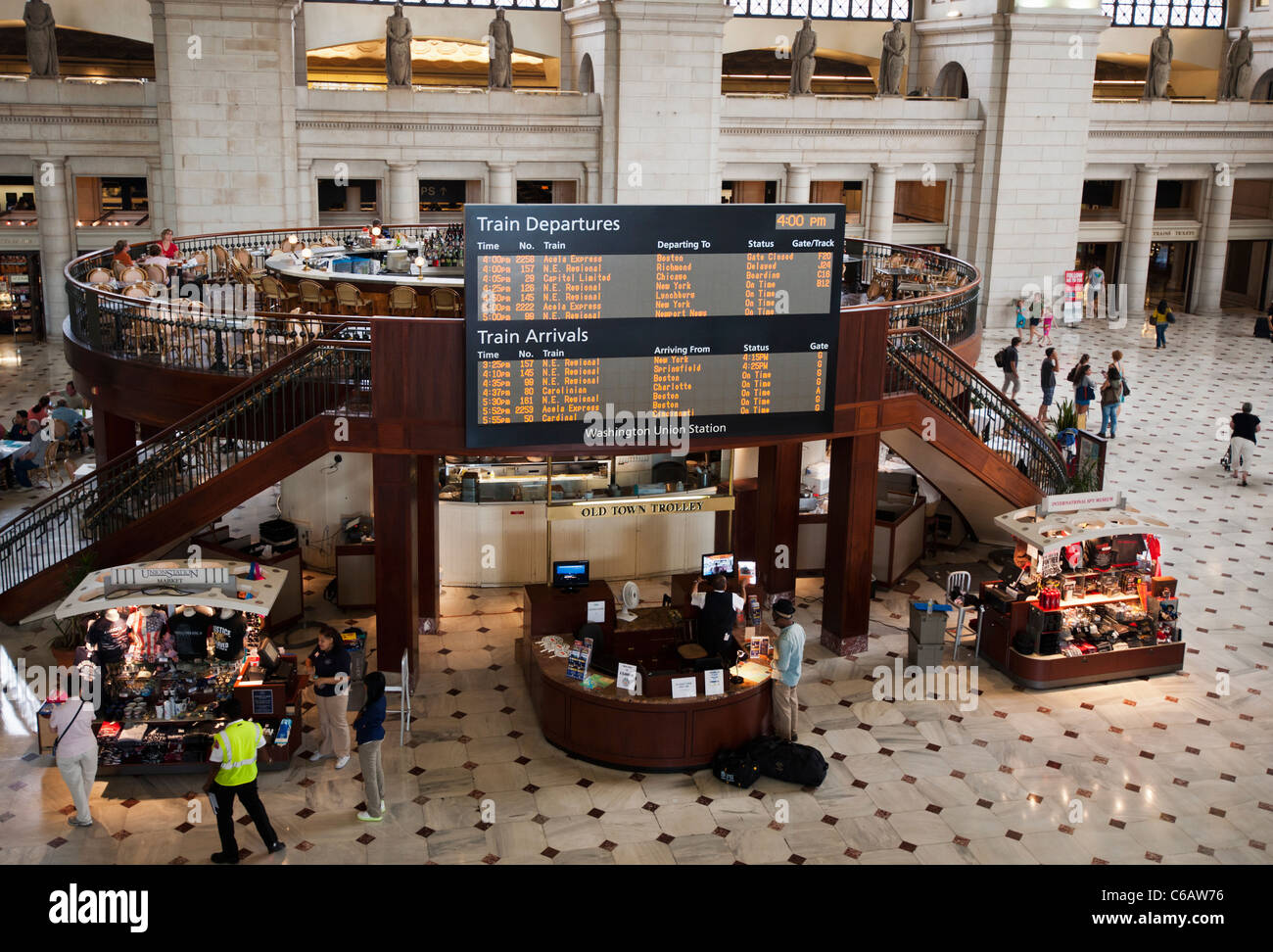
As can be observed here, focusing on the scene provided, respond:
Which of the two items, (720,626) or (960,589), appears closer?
(720,626)

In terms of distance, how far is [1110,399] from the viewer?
21.7m

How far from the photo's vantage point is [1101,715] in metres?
12.3

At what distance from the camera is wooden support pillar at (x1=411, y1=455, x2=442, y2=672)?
14.0 metres

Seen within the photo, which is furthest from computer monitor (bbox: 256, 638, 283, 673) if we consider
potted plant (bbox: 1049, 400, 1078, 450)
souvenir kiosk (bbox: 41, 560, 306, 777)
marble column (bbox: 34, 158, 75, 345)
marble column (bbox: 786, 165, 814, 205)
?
marble column (bbox: 786, 165, 814, 205)

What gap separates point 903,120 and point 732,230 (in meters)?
23.0

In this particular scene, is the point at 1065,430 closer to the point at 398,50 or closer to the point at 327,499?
the point at 327,499

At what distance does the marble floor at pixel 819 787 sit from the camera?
9992 mm

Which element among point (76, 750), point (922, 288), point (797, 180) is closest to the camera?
point (76, 750)

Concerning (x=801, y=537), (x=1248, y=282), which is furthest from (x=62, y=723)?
(x=1248, y=282)

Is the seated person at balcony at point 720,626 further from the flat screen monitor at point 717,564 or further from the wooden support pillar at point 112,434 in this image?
the wooden support pillar at point 112,434

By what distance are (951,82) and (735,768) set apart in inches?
1156

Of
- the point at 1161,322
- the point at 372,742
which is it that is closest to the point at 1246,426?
the point at 1161,322

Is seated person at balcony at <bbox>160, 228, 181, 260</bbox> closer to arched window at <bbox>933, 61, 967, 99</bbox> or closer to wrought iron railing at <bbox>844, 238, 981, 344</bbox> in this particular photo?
wrought iron railing at <bbox>844, 238, 981, 344</bbox>

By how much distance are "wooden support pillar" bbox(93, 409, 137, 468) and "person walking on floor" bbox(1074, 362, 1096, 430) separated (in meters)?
14.7
